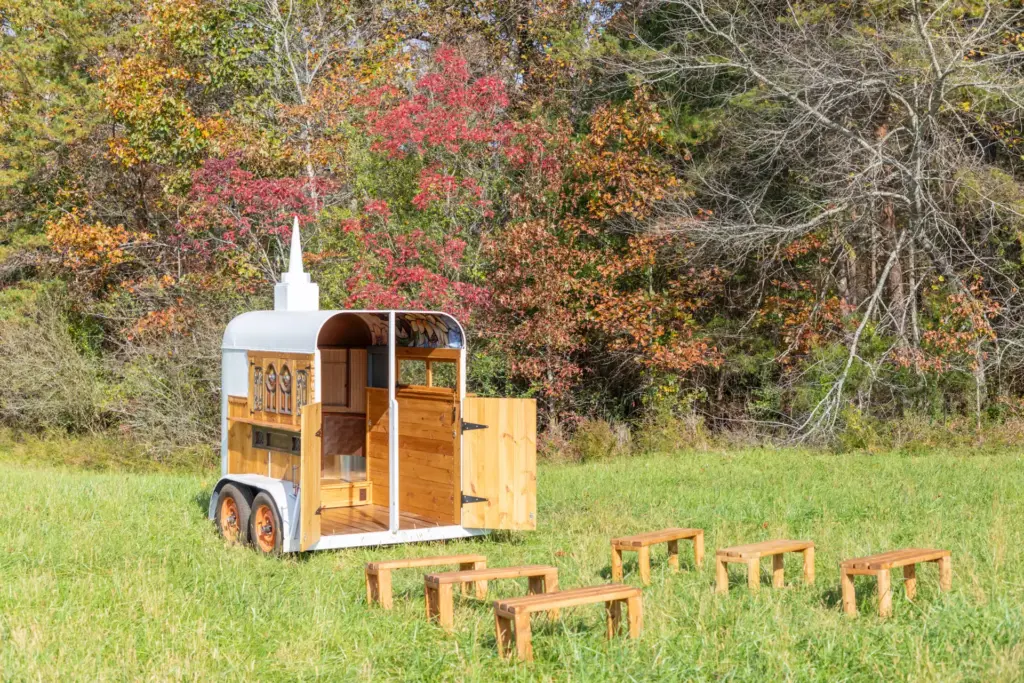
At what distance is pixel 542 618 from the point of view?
6742 mm

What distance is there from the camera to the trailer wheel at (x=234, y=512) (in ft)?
32.3

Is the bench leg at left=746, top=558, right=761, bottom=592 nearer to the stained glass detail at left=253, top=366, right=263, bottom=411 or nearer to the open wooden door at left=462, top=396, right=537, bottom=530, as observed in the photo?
the open wooden door at left=462, top=396, right=537, bottom=530

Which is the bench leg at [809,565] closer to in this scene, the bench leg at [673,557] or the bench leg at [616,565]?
the bench leg at [673,557]

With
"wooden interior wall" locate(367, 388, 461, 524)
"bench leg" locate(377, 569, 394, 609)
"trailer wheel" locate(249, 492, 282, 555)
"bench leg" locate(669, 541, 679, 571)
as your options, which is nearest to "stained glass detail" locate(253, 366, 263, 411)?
"trailer wheel" locate(249, 492, 282, 555)

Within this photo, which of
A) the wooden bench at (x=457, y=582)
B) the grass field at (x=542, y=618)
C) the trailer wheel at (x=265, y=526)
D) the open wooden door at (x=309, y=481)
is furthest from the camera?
the trailer wheel at (x=265, y=526)

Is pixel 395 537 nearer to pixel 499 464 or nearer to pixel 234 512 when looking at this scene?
pixel 499 464

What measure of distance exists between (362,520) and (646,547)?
330 centimetres

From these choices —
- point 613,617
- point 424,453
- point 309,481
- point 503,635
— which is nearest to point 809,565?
point 613,617

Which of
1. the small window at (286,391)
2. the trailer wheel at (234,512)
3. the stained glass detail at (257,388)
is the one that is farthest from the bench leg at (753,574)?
the stained glass detail at (257,388)

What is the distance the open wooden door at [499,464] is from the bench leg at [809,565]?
2.68 meters

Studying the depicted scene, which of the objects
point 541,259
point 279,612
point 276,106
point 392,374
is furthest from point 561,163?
point 279,612

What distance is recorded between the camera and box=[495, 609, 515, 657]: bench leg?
5.96 m

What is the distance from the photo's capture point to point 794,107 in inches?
708

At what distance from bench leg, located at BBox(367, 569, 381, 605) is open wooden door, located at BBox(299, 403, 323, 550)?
1717mm
